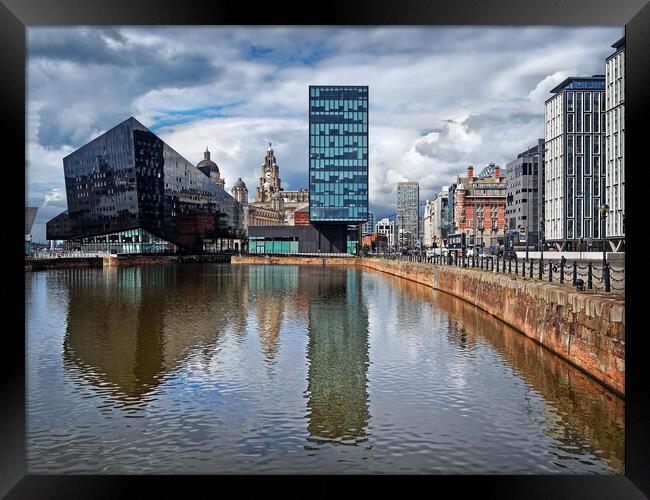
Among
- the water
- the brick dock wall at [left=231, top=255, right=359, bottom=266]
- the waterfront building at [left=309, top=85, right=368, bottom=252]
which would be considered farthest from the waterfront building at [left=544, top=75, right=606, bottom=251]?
the water

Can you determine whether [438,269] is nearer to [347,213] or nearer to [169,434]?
[169,434]

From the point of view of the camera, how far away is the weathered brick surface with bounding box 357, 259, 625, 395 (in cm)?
1491

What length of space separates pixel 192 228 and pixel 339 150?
147 ft

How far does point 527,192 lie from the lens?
14250cm

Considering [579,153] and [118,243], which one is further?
[118,243]

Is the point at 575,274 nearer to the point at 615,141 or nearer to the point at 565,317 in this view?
the point at 565,317

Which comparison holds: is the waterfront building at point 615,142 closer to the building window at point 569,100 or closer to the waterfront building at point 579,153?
the waterfront building at point 579,153

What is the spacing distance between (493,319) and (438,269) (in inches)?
809

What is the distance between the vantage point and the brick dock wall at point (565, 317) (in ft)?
49.0

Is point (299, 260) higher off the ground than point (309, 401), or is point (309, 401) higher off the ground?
point (299, 260)

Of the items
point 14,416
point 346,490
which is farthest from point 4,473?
point 346,490

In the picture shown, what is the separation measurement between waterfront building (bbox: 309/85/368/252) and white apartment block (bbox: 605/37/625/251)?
1813 inches

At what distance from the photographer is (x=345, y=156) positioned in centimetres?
11388

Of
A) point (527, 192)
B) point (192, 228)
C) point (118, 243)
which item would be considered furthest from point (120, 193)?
point (527, 192)
